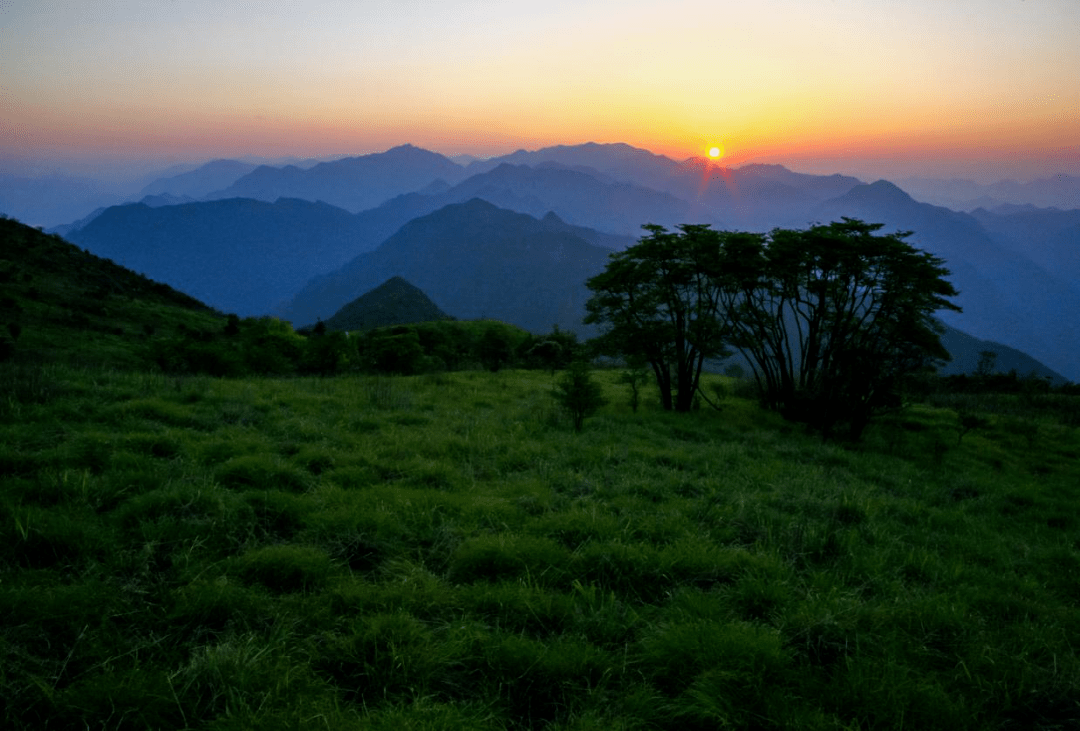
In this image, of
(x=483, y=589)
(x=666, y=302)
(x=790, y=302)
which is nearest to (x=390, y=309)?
(x=666, y=302)

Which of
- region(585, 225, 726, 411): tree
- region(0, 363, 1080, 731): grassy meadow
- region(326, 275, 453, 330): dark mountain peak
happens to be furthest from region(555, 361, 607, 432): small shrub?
region(326, 275, 453, 330): dark mountain peak

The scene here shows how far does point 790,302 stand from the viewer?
19578 millimetres

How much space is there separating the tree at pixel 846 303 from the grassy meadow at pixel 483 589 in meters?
8.62

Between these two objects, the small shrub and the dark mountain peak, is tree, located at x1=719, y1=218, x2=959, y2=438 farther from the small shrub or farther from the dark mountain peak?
the dark mountain peak

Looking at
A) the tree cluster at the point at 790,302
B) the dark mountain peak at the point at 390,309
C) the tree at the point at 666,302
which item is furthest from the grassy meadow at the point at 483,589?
the dark mountain peak at the point at 390,309

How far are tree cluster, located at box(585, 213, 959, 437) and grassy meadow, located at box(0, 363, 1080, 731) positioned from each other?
8.73 m

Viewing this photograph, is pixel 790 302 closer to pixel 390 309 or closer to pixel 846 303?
pixel 846 303

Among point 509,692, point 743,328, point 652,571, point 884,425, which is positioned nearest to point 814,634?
point 652,571

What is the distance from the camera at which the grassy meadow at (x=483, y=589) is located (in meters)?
3.56

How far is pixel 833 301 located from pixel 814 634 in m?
17.6

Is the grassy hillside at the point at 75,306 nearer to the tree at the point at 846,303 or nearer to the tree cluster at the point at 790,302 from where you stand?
the tree cluster at the point at 790,302

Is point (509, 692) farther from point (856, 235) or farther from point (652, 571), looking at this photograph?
point (856, 235)

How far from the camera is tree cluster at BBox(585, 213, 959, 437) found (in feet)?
58.3

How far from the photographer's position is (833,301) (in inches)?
760
